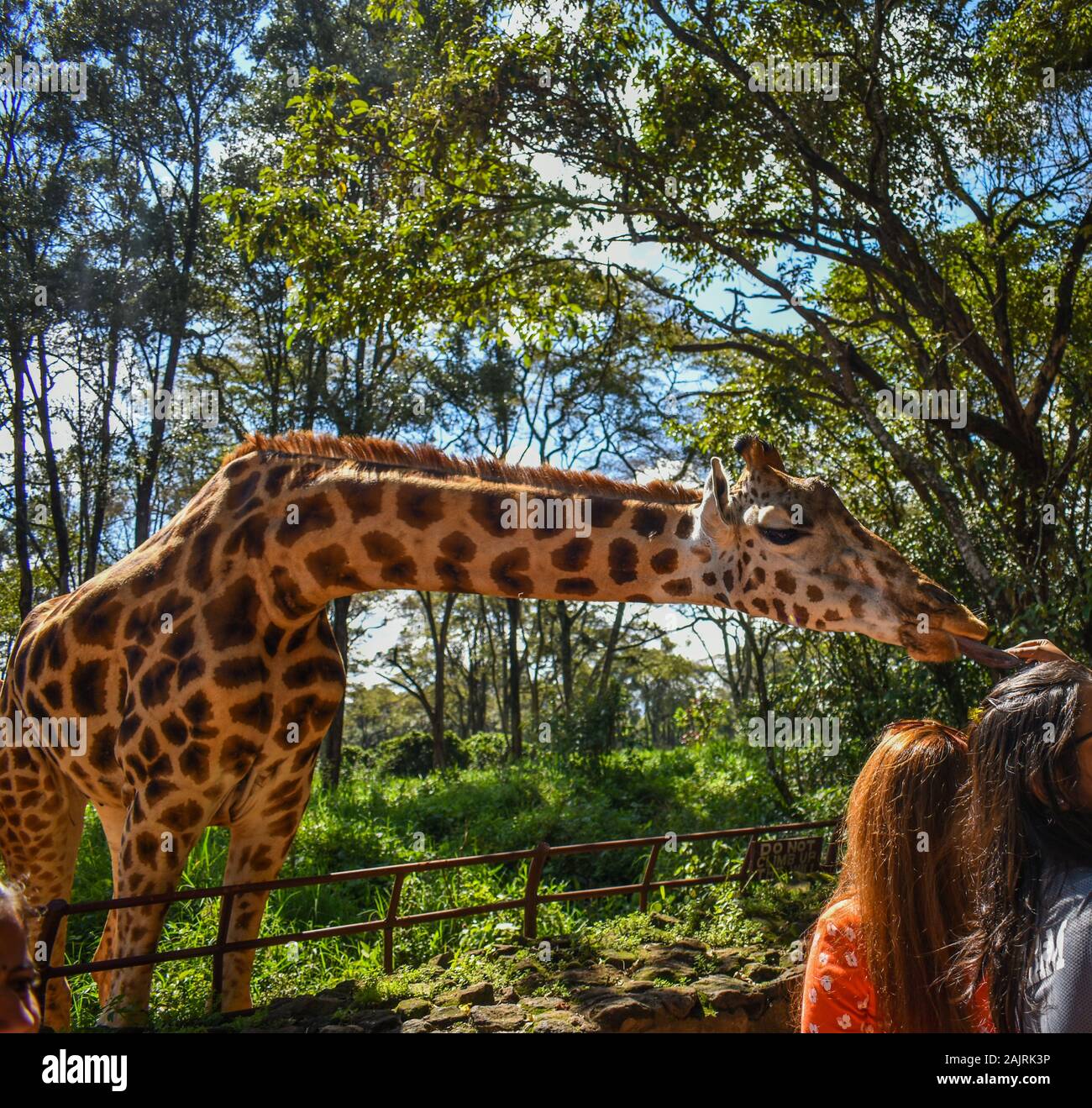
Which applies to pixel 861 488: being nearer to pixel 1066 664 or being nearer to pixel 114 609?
pixel 114 609

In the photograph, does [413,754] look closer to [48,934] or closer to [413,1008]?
[413,1008]

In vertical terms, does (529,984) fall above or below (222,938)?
below

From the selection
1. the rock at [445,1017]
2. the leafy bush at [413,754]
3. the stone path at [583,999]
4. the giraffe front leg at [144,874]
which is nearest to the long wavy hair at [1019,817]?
the stone path at [583,999]

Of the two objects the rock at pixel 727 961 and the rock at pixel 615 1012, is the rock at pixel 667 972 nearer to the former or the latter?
the rock at pixel 727 961

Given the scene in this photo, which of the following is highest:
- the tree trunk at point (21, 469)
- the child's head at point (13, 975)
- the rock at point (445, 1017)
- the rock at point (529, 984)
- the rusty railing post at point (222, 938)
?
the tree trunk at point (21, 469)

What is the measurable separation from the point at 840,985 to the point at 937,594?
2283 mm

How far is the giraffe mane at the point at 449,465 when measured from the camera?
4.88 metres

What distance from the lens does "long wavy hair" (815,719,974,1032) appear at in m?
2.09

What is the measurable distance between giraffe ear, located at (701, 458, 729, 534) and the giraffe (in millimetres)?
11

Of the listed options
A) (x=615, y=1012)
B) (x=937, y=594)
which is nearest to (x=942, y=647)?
A: (x=937, y=594)

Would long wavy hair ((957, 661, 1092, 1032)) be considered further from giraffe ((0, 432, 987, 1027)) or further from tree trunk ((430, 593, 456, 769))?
tree trunk ((430, 593, 456, 769))

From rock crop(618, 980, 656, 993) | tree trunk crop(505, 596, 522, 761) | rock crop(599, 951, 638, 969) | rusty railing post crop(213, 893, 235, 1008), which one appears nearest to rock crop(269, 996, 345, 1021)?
rusty railing post crop(213, 893, 235, 1008)

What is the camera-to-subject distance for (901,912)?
214 cm

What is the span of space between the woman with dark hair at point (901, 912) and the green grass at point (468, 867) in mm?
3540
